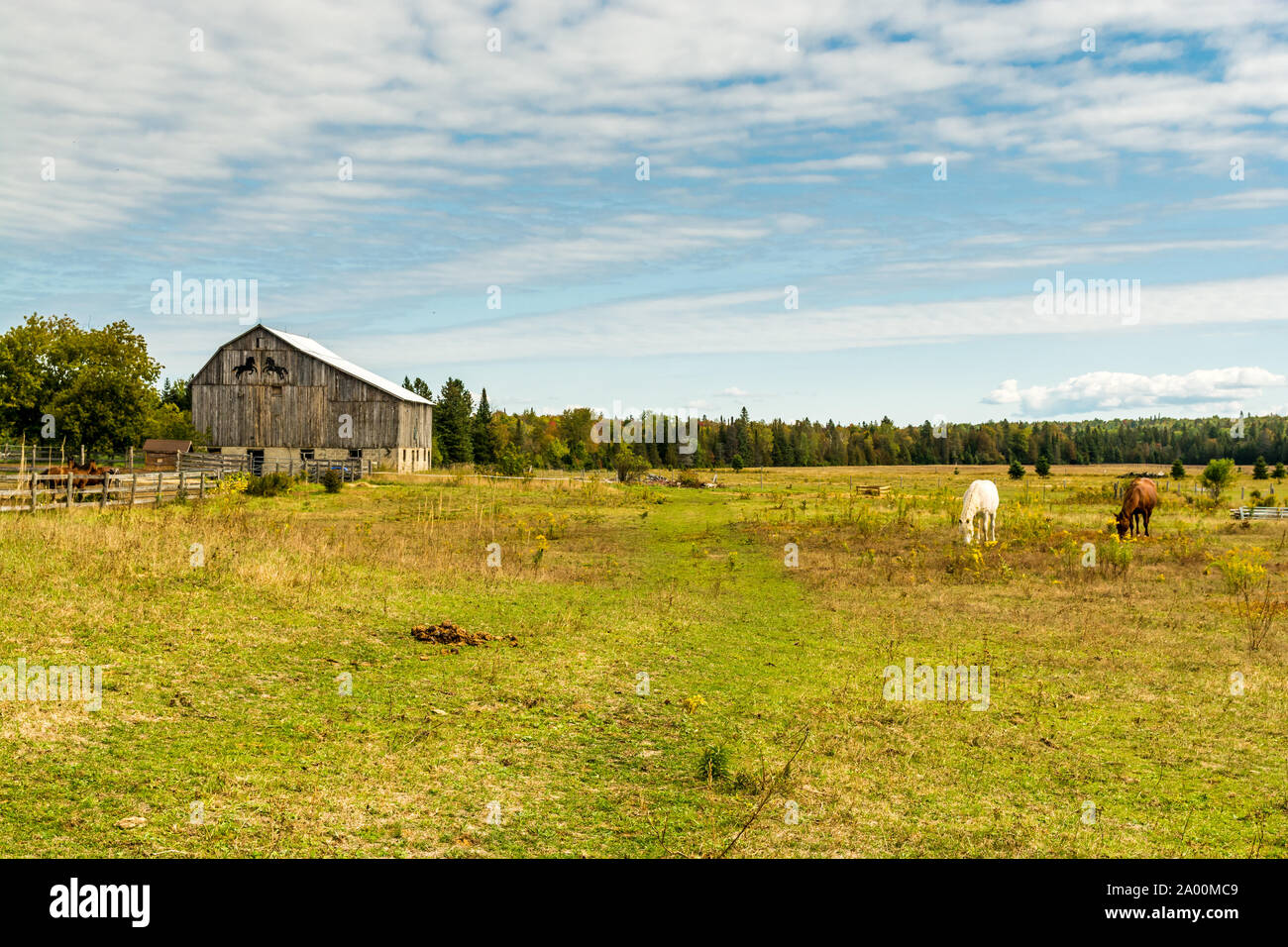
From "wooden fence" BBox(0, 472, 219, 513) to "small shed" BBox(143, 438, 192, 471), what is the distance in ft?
59.3

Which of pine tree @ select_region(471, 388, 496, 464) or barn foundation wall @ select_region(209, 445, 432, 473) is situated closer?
barn foundation wall @ select_region(209, 445, 432, 473)

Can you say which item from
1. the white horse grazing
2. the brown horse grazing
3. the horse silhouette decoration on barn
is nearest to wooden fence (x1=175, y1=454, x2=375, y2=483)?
the horse silhouette decoration on barn

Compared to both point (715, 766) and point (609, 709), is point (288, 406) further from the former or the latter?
point (715, 766)

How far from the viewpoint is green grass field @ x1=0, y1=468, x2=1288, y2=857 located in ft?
22.1

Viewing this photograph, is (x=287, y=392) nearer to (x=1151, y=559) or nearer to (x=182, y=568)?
(x=182, y=568)

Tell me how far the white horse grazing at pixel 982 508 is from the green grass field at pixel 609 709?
4.73m

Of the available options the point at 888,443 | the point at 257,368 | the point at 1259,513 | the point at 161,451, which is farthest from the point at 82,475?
the point at 888,443

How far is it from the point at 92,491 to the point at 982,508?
27.5 metres

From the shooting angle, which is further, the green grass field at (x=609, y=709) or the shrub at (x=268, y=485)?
the shrub at (x=268, y=485)

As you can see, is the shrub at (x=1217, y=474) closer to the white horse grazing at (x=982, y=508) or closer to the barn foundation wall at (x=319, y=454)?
the white horse grazing at (x=982, y=508)

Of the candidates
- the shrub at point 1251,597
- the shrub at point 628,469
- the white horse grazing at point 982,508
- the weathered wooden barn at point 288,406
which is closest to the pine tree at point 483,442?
the shrub at point 628,469

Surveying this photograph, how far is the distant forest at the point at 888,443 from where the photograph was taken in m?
117

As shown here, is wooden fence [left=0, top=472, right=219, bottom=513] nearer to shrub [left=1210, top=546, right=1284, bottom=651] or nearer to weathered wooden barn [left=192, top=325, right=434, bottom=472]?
weathered wooden barn [left=192, top=325, right=434, bottom=472]
